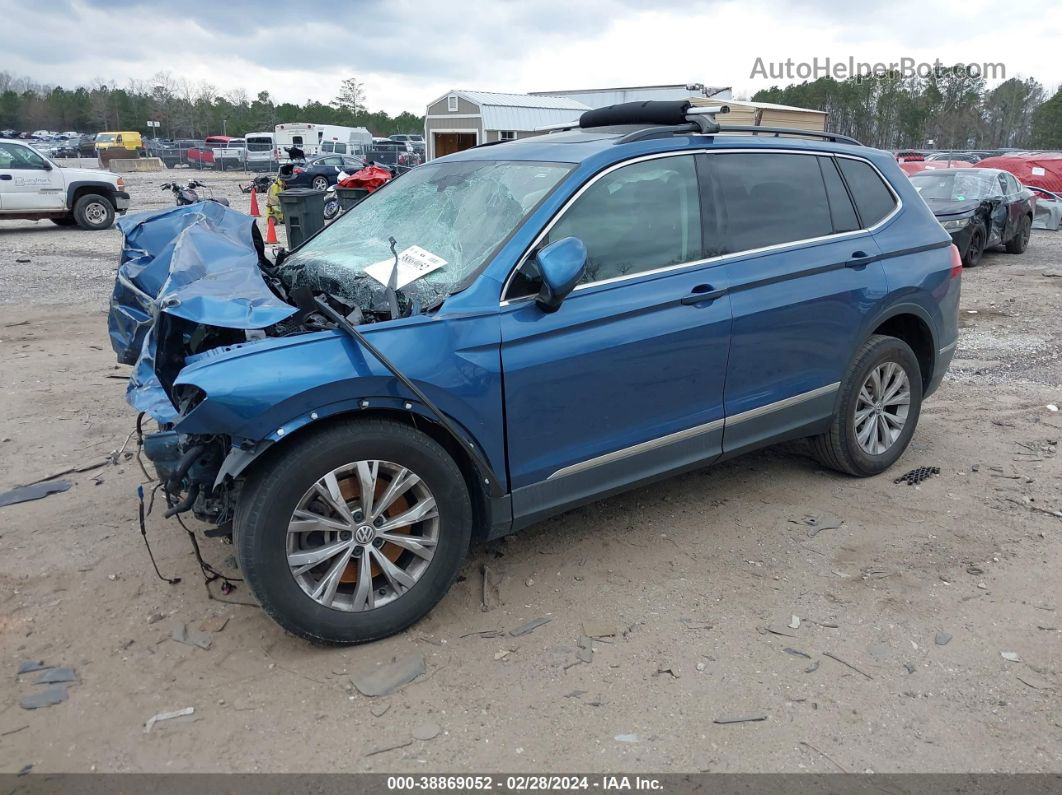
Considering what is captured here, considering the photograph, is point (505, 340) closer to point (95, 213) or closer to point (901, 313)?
point (901, 313)

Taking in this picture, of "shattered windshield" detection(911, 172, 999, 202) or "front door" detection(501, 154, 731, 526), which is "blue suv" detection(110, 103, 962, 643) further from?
"shattered windshield" detection(911, 172, 999, 202)

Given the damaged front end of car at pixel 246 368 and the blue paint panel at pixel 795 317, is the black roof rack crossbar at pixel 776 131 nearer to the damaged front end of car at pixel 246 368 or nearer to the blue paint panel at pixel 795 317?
the blue paint panel at pixel 795 317

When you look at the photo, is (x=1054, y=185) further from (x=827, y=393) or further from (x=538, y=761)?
(x=538, y=761)

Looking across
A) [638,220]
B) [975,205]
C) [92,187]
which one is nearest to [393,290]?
[638,220]

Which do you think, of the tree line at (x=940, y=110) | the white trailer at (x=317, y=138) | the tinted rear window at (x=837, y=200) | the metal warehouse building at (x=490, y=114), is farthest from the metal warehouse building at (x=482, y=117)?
the tree line at (x=940, y=110)

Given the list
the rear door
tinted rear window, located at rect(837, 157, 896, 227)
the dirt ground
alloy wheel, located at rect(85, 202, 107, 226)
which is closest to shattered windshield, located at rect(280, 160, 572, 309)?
the rear door

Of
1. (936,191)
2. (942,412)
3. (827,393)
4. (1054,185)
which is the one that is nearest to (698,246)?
(827,393)

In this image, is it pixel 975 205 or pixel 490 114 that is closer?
pixel 975 205

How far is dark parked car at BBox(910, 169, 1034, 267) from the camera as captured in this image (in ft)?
42.9

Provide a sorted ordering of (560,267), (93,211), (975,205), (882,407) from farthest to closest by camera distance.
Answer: (93,211), (975,205), (882,407), (560,267)

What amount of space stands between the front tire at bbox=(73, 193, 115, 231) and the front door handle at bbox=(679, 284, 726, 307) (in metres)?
16.7

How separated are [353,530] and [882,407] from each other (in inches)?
126

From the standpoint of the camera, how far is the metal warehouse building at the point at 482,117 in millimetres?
27281

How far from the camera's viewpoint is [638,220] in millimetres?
3732
